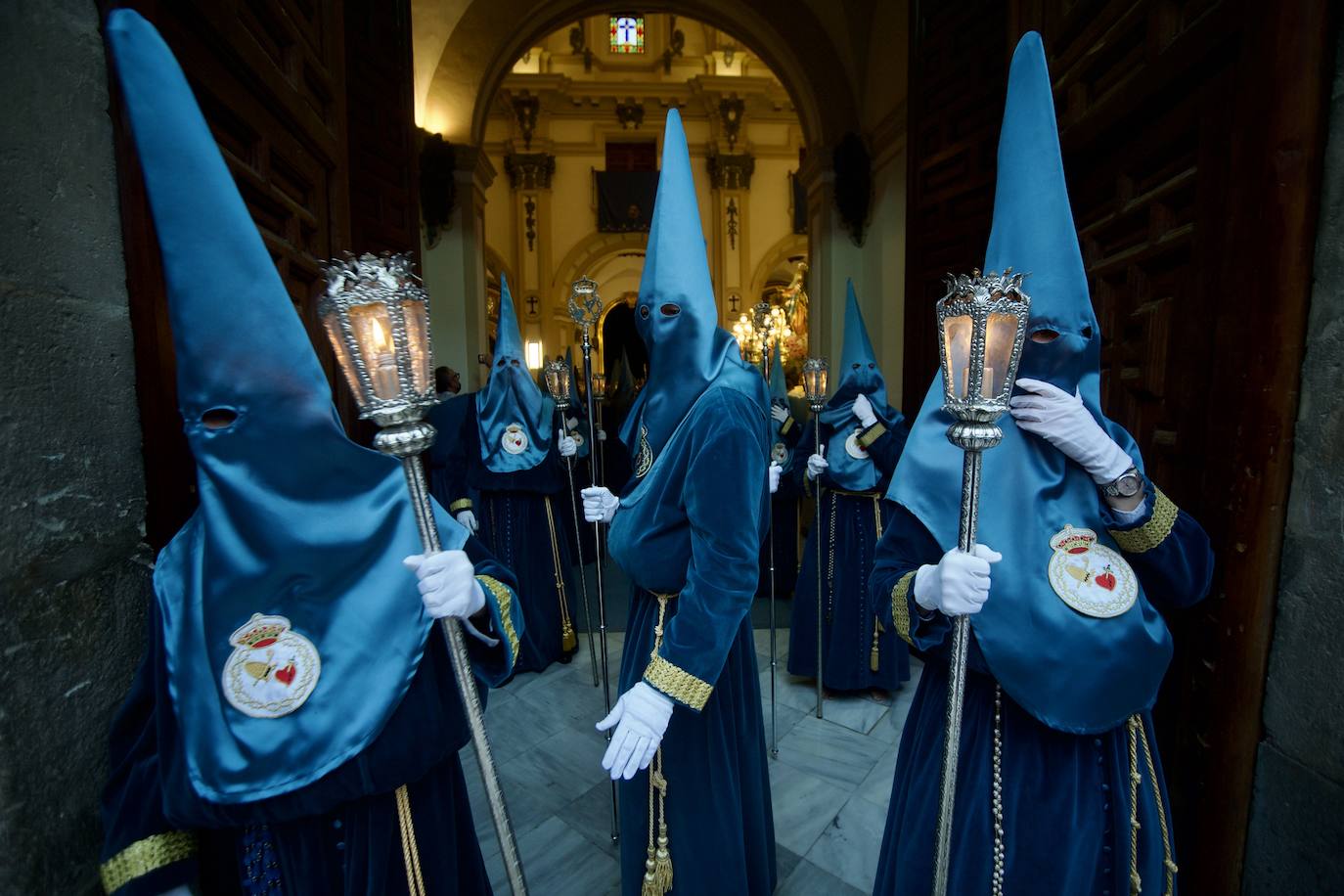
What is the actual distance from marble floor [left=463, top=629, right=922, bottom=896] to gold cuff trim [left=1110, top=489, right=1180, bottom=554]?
1761 mm

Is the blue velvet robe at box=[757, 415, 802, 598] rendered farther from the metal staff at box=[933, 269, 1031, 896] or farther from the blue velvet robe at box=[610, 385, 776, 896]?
the metal staff at box=[933, 269, 1031, 896]

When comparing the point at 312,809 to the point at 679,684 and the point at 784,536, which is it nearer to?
the point at 679,684


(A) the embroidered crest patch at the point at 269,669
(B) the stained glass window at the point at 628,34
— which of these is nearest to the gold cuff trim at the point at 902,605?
(A) the embroidered crest patch at the point at 269,669

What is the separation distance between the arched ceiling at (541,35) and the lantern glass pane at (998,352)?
6657mm

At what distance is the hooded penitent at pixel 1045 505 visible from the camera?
124cm

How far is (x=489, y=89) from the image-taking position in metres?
6.79

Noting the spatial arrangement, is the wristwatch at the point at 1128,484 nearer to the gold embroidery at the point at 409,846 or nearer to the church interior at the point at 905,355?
the church interior at the point at 905,355

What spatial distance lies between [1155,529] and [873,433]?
7.37ft

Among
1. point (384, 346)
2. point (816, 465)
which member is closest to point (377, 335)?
point (384, 346)

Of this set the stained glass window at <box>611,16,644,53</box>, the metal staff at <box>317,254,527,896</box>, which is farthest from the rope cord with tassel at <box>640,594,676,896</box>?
the stained glass window at <box>611,16,644,53</box>

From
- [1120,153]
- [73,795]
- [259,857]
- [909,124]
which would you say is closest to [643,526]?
[259,857]

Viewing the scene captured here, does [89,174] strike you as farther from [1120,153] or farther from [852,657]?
[852,657]

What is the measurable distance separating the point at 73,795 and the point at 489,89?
24.9 feet

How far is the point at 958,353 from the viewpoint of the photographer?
1.07 meters
